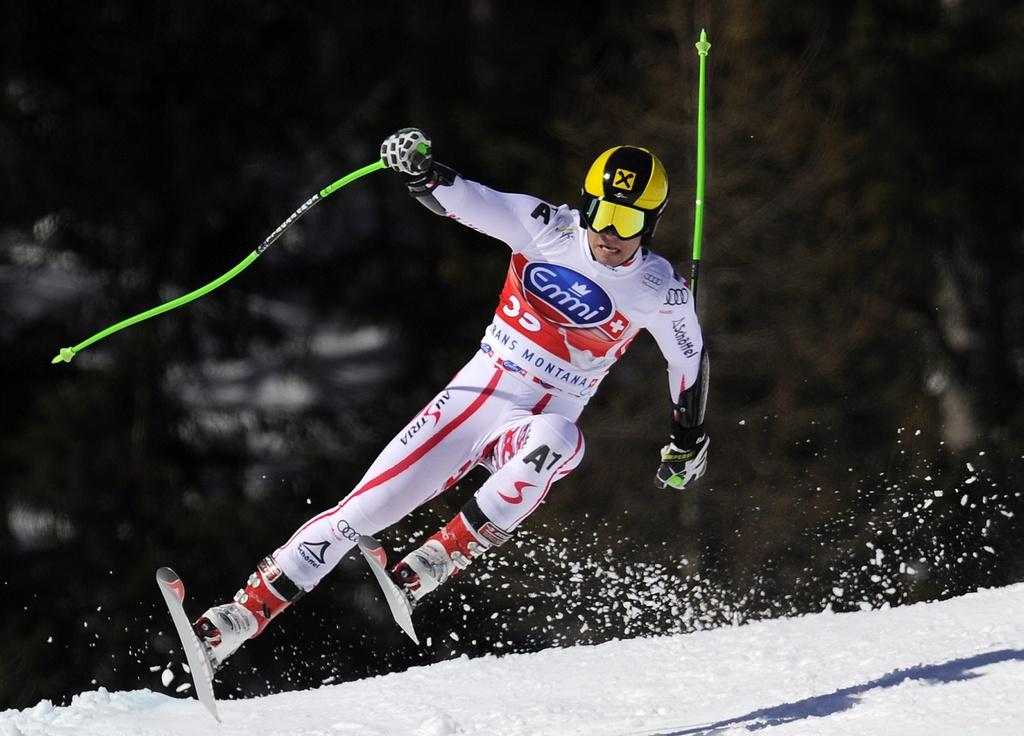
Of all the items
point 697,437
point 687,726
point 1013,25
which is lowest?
point 687,726

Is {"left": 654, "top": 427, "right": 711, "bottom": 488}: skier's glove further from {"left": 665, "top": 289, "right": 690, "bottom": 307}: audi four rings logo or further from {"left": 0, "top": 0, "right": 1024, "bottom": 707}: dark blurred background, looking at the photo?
{"left": 0, "top": 0, "right": 1024, "bottom": 707}: dark blurred background

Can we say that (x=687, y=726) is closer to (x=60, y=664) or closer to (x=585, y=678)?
(x=585, y=678)

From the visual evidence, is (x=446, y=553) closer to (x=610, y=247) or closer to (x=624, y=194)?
(x=610, y=247)

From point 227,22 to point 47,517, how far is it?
5331 millimetres

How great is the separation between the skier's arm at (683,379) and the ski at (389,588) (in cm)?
119

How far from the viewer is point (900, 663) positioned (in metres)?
6.38

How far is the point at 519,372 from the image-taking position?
5.83 m

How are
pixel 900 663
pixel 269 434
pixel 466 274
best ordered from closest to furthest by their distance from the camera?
pixel 900 663
pixel 466 274
pixel 269 434

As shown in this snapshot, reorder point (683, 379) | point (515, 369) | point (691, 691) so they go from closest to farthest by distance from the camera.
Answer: point (515, 369) → point (683, 379) → point (691, 691)

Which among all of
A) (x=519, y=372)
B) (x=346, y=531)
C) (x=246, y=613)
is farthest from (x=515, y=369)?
(x=246, y=613)

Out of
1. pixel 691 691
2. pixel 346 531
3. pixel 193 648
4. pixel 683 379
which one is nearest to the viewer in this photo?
pixel 193 648

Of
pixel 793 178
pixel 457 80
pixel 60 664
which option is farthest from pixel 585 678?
pixel 457 80

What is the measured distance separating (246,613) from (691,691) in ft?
6.26

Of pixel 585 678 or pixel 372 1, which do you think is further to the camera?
pixel 372 1
